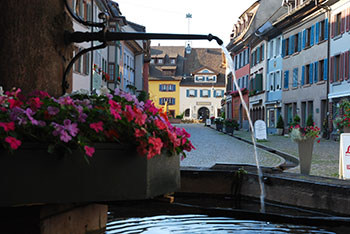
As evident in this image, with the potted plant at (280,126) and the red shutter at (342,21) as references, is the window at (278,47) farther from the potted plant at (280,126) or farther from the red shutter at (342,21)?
the red shutter at (342,21)

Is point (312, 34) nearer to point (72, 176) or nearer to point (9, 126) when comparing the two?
point (72, 176)

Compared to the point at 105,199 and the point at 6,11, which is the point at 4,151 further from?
the point at 6,11

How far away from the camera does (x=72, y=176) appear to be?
226 centimetres

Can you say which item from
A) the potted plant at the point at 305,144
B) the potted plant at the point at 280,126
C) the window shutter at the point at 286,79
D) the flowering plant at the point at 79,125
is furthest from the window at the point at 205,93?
the flowering plant at the point at 79,125

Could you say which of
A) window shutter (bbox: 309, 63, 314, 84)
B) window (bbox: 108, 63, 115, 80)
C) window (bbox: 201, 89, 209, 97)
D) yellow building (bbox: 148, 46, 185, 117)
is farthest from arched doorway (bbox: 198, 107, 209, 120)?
window shutter (bbox: 309, 63, 314, 84)

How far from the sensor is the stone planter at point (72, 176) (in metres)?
2.23

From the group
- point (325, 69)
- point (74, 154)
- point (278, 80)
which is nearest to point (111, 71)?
point (278, 80)

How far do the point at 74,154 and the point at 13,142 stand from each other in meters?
0.24

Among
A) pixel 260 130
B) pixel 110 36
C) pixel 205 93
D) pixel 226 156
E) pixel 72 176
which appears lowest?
pixel 226 156

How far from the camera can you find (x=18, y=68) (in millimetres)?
2764

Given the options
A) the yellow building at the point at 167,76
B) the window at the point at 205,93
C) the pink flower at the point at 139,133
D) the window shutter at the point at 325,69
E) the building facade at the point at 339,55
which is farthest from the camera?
the yellow building at the point at 167,76

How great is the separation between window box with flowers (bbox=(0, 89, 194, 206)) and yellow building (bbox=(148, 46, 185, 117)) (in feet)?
274

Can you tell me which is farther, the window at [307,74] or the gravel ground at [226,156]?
the window at [307,74]

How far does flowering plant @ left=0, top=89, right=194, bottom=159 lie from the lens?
2221mm
